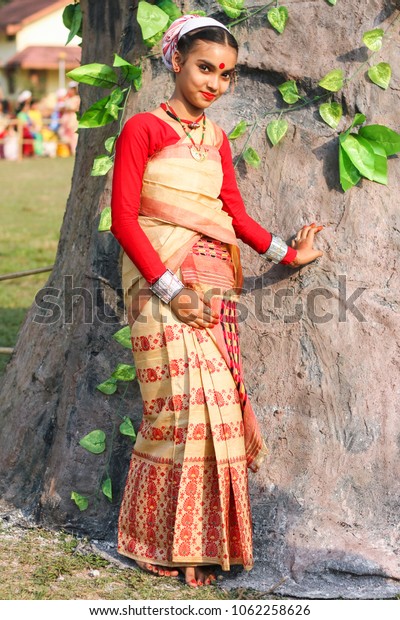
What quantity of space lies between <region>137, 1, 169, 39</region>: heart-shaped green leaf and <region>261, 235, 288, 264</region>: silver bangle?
2.98 feet

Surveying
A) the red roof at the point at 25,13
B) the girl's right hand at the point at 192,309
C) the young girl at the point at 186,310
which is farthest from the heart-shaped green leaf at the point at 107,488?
the red roof at the point at 25,13

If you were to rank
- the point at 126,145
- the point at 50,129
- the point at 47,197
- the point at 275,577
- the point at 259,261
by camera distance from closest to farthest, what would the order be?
the point at 126,145 < the point at 275,577 < the point at 259,261 < the point at 47,197 < the point at 50,129

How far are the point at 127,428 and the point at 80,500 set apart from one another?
34cm

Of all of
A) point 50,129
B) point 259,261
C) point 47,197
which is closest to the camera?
point 259,261

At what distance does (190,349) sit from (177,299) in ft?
0.58

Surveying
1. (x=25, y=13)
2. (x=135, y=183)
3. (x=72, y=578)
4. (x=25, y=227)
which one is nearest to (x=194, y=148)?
(x=135, y=183)

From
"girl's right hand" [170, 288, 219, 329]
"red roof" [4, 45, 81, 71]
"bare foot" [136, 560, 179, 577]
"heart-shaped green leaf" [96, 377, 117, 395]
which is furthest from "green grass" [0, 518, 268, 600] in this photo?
"red roof" [4, 45, 81, 71]

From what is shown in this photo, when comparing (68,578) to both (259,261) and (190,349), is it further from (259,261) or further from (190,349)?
(259,261)

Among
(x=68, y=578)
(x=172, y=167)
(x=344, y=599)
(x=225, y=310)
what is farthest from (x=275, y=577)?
(x=172, y=167)

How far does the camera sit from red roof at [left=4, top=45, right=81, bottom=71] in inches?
1425

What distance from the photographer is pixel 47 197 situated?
15.6m

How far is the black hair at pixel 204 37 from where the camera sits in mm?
3211

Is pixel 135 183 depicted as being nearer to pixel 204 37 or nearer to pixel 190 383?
pixel 204 37

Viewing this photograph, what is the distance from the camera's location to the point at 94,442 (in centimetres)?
398
